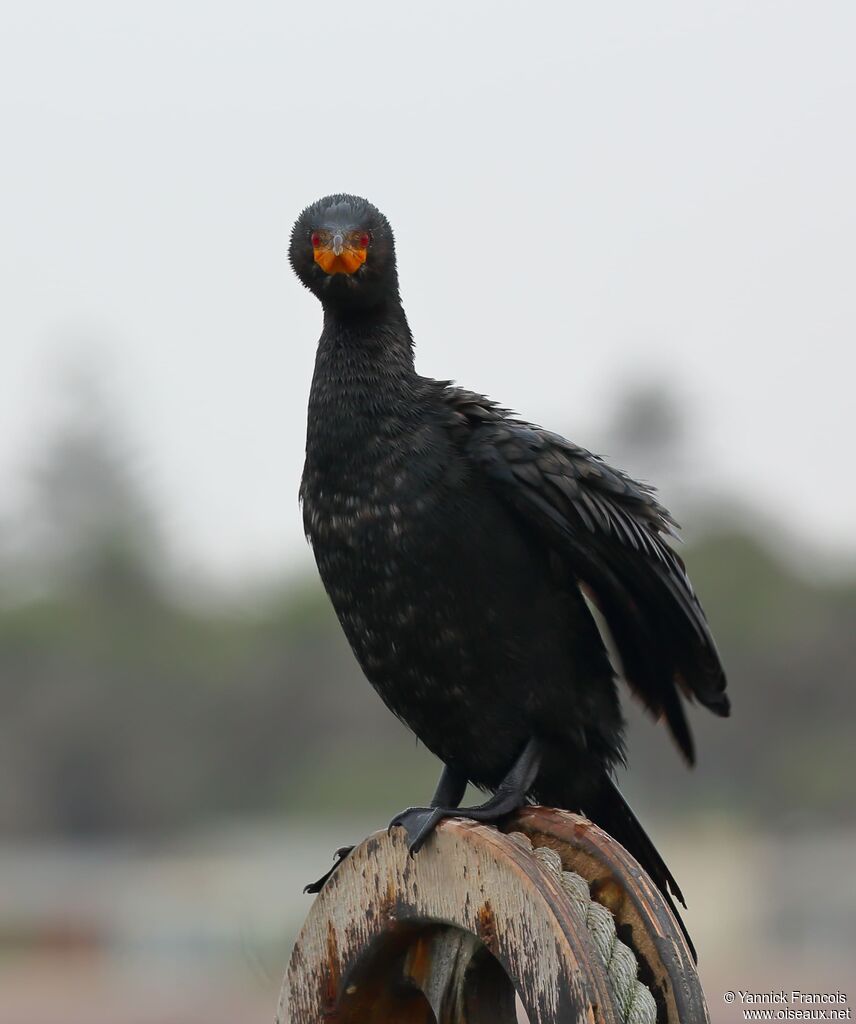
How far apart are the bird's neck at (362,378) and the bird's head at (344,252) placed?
0.06m

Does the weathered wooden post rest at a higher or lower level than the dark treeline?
higher

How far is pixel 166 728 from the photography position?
38906mm

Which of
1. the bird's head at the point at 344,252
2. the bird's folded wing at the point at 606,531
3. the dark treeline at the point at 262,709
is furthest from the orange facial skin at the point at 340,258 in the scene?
the dark treeline at the point at 262,709

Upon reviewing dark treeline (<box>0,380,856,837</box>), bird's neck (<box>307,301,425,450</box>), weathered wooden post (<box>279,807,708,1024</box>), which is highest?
bird's neck (<box>307,301,425,450</box>)

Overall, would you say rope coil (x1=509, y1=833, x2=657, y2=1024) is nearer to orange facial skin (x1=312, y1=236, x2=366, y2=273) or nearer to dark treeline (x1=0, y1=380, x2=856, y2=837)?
orange facial skin (x1=312, y1=236, x2=366, y2=273)

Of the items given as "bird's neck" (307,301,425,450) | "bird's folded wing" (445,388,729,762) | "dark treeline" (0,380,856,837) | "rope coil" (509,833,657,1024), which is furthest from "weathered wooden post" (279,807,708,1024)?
"dark treeline" (0,380,856,837)

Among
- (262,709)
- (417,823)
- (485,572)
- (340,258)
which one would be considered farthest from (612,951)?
(262,709)

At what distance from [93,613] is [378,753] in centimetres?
978

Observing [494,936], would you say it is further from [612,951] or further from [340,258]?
[340,258]

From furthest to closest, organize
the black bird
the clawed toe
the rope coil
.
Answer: the black bird
the clawed toe
the rope coil

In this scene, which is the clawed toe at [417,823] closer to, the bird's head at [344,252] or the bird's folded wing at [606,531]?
the bird's folded wing at [606,531]

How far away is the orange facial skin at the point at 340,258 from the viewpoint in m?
4.60

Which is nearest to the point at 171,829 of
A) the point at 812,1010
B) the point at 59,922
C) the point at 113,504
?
the point at 113,504

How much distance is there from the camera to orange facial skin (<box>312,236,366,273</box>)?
4.60m
